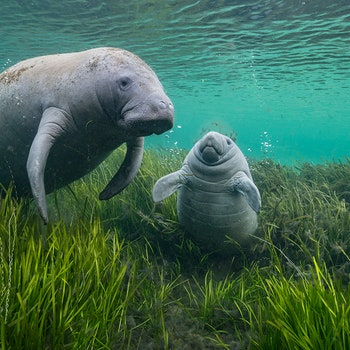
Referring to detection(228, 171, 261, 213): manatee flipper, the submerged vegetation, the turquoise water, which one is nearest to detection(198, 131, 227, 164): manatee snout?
detection(228, 171, 261, 213): manatee flipper

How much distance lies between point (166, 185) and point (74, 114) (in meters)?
1.88

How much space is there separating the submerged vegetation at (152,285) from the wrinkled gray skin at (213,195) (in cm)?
29

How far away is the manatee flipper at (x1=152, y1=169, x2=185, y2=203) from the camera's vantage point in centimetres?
603

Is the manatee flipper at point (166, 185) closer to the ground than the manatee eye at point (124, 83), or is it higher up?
closer to the ground

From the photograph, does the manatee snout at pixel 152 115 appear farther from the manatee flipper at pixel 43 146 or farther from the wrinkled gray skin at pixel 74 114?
the manatee flipper at pixel 43 146

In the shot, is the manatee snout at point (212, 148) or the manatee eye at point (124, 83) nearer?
the manatee eye at point (124, 83)

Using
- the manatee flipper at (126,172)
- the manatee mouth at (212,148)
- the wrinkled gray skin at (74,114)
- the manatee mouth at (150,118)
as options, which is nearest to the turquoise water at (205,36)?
the manatee mouth at (212,148)

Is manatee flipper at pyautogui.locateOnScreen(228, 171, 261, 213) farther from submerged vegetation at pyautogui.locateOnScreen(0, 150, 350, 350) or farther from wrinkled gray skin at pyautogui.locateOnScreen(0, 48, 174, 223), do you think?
wrinkled gray skin at pyautogui.locateOnScreen(0, 48, 174, 223)

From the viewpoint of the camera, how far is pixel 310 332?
2775mm

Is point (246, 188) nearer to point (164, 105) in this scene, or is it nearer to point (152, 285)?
point (152, 285)

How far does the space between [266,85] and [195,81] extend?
248 inches

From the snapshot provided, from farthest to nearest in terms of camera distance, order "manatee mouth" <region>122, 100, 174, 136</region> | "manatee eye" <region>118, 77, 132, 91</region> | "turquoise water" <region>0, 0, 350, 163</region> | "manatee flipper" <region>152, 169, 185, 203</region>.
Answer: "turquoise water" <region>0, 0, 350, 163</region> → "manatee flipper" <region>152, 169, 185, 203</region> → "manatee eye" <region>118, 77, 132, 91</region> → "manatee mouth" <region>122, 100, 174, 136</region>

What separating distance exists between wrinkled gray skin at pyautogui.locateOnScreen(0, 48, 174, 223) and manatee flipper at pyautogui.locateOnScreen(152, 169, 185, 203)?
1.73 feet

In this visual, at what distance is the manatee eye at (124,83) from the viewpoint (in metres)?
4.54
